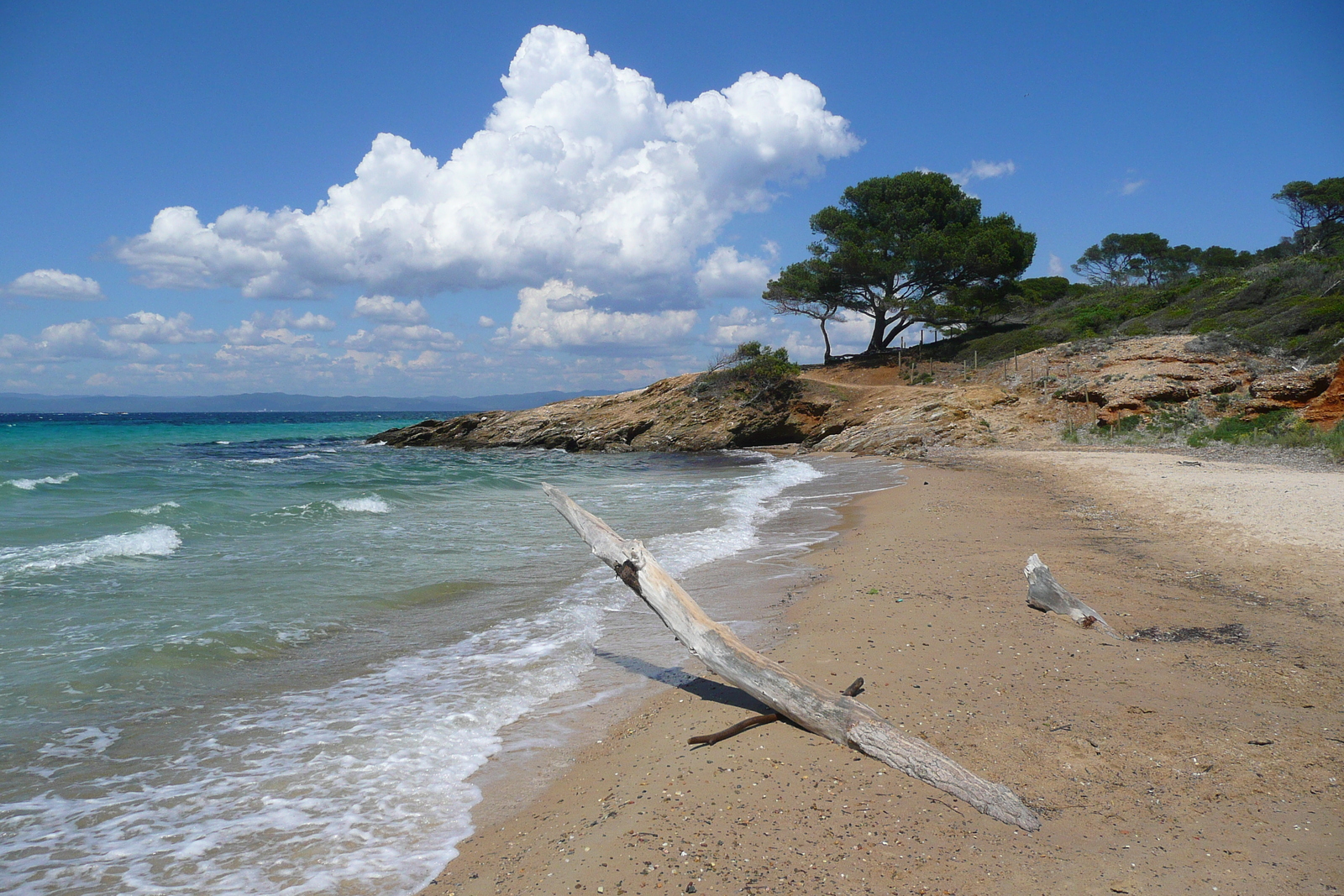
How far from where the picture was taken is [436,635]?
676 centimetres

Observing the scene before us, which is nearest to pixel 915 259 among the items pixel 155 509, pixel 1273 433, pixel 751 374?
pixel 751 374

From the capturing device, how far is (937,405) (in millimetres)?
27062

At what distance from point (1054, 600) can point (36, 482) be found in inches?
932

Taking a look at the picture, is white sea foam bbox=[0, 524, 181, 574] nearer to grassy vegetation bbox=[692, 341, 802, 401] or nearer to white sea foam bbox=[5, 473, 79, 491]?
white sea foam bbox=[5, 473, 79, 491]

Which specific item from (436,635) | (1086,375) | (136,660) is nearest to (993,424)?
(1086,375)

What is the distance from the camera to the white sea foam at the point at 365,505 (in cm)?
1458

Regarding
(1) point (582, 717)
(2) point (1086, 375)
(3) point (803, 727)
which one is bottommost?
(1) point (582, 717)

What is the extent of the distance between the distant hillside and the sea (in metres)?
23.9

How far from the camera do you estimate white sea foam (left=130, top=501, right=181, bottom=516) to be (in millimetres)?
13406

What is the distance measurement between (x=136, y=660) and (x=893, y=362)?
40.5 metres

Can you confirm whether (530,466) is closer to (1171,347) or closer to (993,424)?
(993,424)

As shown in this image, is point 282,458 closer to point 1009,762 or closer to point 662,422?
point 662,422

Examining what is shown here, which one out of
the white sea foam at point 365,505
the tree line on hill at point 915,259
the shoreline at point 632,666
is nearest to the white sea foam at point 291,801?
the shoreline at point 632,666

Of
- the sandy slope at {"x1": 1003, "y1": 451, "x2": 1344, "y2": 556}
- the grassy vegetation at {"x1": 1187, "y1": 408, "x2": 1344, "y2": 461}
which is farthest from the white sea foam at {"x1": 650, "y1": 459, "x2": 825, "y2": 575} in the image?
the grassy vegetation at {"x1": 1187, "y1": 408, "x2": 1344, "y2": 461}
